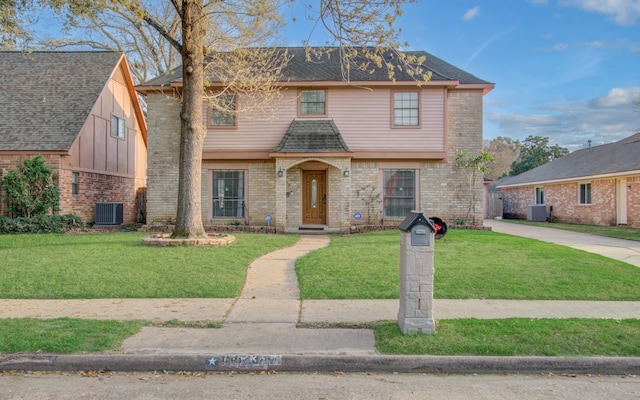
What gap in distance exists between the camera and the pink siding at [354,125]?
1681 cm

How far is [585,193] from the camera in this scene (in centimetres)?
2355

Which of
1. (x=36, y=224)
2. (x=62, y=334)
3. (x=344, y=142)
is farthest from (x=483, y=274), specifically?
(x=36, y=224)

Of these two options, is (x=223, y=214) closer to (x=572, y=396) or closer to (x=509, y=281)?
(x=509, y=281)

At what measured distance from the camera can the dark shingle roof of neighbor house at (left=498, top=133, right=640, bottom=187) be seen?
2111 cm

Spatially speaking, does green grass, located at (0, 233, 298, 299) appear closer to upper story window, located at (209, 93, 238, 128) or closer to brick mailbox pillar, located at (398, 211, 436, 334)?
brick mailbox pillar, located at (398, 211, 436, 334)

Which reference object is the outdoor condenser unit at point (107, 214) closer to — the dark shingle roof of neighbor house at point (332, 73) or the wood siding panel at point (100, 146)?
the wood siding panel at point (100, 146)

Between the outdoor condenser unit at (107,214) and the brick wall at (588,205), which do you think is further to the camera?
the brick wall at (588,205)

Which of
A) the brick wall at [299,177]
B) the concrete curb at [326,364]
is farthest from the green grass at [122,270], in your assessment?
the brick wall at [299,177]

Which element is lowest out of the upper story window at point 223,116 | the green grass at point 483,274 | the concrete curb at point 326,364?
the concrete curb at point 326,364

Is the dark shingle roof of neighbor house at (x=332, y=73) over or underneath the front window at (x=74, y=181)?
over

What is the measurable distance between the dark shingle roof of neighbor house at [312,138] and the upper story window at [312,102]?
37 centimetres

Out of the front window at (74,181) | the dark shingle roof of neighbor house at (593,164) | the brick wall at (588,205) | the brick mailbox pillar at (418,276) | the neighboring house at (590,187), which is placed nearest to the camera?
the brick mailbox pillar at (418,276)

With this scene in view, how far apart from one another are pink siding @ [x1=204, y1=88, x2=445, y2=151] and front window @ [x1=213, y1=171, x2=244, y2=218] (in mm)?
1152

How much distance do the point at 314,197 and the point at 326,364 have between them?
1308cm
